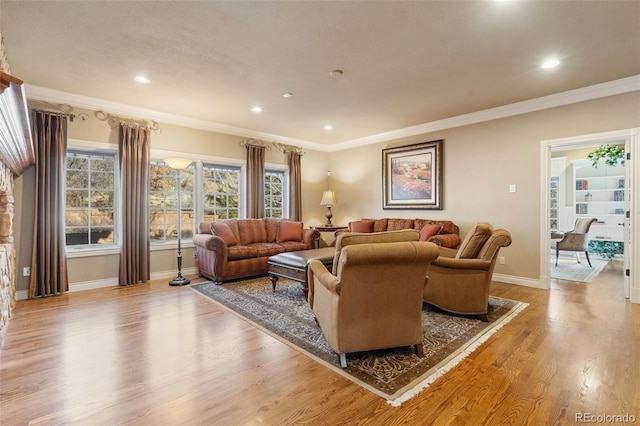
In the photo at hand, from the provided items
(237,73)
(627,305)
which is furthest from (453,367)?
(237,73)

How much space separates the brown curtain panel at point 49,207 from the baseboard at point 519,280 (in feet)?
20.1

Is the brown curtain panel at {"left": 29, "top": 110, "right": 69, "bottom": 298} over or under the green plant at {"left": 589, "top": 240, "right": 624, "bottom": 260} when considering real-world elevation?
over

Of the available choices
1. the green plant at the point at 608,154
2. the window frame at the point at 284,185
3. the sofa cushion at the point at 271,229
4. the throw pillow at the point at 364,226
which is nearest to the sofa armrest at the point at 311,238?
the sofa cushion at the point at 271,229

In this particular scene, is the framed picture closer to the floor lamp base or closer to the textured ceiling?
the textured ceiling

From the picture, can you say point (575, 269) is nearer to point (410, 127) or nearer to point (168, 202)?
point (410, 127)

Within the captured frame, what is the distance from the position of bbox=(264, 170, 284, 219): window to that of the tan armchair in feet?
13.3

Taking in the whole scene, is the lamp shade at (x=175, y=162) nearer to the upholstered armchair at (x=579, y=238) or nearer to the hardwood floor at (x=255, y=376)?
the hardwood floor at (x=255, y=376)

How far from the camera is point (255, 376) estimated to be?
6.64ft

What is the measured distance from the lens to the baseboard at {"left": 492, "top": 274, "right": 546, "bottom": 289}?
4.23 metres

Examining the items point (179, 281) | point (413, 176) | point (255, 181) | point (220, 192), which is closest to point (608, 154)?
point (413, 176)

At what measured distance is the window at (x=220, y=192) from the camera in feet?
17.9

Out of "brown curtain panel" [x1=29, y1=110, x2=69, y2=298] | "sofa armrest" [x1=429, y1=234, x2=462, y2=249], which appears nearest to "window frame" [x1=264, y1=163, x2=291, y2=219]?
"sofa armrest" [x1=429, y1=234, x2=462, y2=249]

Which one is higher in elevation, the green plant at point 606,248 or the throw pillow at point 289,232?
the throw pillow at point 289,232

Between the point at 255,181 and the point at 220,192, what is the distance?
0.68 metres
